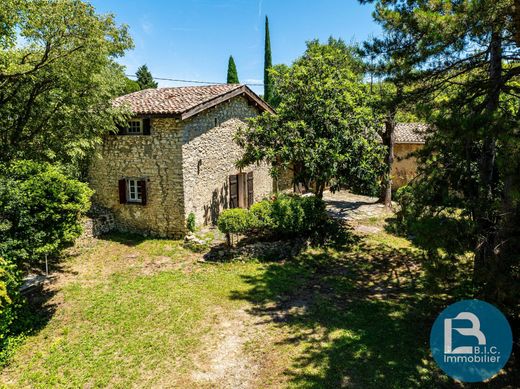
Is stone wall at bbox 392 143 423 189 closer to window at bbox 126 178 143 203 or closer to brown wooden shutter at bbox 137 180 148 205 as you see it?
brown wooden shutter at bbox 137 180 148 205

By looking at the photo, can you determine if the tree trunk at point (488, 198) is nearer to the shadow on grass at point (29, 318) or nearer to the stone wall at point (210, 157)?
the shadow on grass at point (29, 318)

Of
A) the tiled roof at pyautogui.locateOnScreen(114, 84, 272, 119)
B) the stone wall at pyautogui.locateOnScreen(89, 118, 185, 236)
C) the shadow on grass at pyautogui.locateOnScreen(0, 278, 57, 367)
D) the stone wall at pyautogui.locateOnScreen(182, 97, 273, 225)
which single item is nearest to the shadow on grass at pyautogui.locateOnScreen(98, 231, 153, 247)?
the stone wall at pyautogui.locateOnScreen(89, 118, 185, 236)

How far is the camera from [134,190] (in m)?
14.0

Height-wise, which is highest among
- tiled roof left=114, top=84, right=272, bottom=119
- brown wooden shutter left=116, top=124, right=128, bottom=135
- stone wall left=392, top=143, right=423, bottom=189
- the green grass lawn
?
tiled roof left=114, top=84, right=272, bottom=119

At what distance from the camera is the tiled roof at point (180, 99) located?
1264 centimetres

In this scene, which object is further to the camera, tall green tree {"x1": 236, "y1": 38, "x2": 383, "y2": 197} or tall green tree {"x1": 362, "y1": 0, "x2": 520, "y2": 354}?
tall green tree {"x1": 236, "y1": 38, "x2": 383, "y2": 197}

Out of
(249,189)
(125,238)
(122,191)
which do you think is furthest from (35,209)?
(249,189)

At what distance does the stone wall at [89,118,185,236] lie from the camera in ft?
42.7

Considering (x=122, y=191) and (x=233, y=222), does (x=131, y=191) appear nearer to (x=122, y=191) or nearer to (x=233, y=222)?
(x=122, y=191)

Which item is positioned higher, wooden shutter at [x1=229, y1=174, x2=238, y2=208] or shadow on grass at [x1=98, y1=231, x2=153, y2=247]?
wooden shutter at [x1=229, y1=174, x2=238, y2=208]

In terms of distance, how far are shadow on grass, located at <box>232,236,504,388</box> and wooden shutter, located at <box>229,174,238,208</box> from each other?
5.12m

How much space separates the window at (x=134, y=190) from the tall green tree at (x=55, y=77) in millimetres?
2265

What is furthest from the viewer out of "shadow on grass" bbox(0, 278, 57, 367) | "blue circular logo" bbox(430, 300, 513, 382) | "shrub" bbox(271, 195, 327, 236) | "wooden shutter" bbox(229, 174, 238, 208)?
"wooden shutter" bbox(229, 174, 238, 208)

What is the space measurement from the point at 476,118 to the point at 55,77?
11586 millimetres
